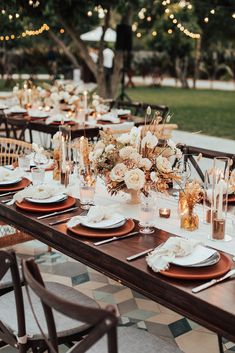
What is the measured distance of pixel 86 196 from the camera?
2.88 m

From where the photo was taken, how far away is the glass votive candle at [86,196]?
2863 mm

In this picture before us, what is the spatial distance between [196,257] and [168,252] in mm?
108

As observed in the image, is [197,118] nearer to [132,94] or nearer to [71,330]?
[132,94]

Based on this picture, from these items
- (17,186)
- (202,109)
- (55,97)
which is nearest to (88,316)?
(17,186)

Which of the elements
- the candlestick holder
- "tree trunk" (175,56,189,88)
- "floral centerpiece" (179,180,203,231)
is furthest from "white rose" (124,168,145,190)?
"tree trunk" (175,56,189,88)

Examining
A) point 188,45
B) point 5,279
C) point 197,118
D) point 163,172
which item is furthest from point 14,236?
point 188,45

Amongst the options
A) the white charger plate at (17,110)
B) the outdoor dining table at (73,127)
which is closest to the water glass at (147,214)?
the outdoor dining table at (73,127)

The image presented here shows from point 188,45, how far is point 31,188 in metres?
23.5

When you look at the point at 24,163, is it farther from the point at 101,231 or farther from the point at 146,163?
the point at 101,231

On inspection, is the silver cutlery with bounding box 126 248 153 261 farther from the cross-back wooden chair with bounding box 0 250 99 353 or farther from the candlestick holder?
the candlestick holder

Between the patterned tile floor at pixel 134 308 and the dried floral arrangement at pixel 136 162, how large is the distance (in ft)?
2.87

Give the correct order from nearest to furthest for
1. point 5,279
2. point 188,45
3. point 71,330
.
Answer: point 71,330 < point 5,279 < point 188,45

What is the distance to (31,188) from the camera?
2969mm

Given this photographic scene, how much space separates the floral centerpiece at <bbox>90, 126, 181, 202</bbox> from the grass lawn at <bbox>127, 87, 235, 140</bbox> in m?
7.44
